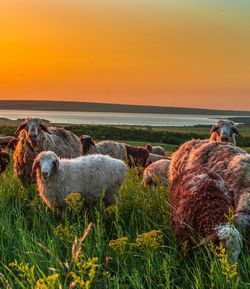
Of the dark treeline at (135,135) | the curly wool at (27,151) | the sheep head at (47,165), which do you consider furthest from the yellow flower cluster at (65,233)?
A: the dark treeline at (135,135)

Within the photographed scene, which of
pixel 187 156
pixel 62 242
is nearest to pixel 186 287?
pixel 62 242

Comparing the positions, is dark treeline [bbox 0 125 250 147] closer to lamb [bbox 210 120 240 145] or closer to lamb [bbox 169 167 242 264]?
lamb [bbox 210 120 240 145]

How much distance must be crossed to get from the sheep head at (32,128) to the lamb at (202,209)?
5075 mm

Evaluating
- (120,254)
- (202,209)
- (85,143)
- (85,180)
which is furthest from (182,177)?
(85,143)

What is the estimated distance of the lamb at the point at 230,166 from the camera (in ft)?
16.5

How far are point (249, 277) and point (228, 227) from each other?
1.64 ft

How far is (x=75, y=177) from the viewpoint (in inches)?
304

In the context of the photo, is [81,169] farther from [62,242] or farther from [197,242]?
[197,242]

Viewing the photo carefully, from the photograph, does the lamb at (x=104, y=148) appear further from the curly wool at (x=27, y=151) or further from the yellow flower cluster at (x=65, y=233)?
the yellow flower cluster at (x=65, y=233)

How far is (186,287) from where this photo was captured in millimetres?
4047

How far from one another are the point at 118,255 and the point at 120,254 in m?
0.31

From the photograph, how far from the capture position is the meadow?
140 inches

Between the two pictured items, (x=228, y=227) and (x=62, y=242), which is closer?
(x=228, y=227)

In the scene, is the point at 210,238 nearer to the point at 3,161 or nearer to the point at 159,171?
the point at 3,161
